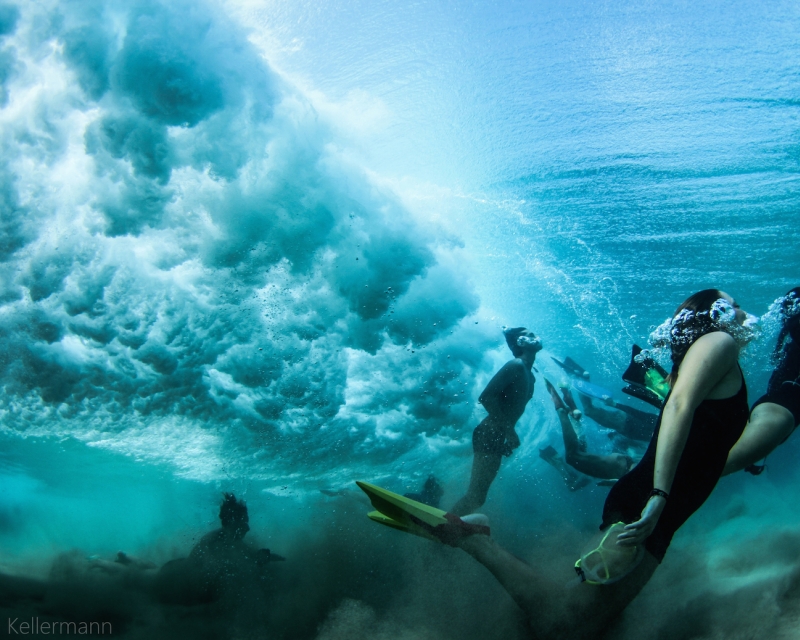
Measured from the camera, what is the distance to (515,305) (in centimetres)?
1251

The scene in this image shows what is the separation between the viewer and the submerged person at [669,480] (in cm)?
192

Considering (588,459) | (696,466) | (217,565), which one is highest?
(588,459)

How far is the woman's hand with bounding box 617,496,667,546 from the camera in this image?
1.87 meters

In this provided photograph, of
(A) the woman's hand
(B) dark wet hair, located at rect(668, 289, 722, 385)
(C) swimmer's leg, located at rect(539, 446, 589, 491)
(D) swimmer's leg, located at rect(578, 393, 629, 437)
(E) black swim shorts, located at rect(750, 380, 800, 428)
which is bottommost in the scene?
(A) the woman's hand

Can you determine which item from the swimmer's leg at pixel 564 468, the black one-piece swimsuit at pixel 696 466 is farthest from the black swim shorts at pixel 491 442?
the swimmer's leg at pixel 564 468

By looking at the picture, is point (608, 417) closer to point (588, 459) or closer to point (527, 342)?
point (588, 459)

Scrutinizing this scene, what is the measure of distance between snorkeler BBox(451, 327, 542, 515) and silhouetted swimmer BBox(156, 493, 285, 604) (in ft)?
11.5

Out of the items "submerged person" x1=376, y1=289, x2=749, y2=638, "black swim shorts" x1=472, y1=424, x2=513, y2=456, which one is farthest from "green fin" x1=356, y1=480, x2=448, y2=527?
"black swim shorts" x1=472, y1=424, x2=513, y2=456

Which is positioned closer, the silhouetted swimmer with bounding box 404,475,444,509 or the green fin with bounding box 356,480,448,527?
the green fin with bounding box 356,480,448,527

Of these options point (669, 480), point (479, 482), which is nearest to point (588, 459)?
point (479, 482)

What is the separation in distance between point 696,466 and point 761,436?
1.04m

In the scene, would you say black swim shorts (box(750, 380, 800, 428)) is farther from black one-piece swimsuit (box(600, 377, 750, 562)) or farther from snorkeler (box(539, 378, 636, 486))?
snorkeler (box(539, 378, 636, 486))

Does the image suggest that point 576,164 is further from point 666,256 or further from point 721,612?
point 721,612

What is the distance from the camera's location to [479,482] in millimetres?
5430
